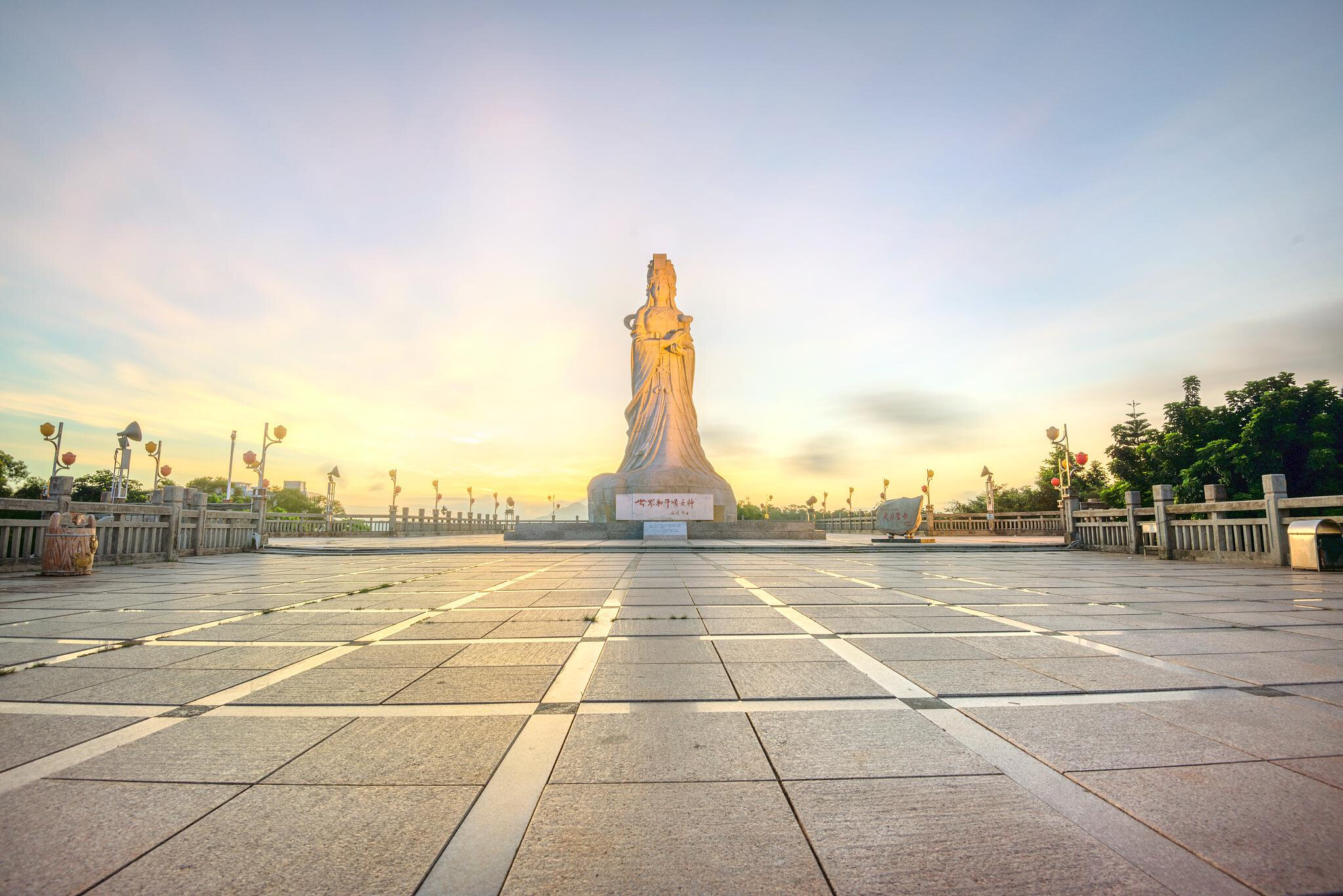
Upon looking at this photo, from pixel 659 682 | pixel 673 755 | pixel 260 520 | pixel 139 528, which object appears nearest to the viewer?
pixel 673 755

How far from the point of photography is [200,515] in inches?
604

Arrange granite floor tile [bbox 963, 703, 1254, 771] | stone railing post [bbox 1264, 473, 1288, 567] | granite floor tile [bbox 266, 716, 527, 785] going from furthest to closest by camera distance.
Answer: stone railing post [bbox 1264, 473, 1288, 567]
granite floor tile [bbox 963, 703, 1254, 771]
granite floor tile [bbox 266, 716, 527, 785]

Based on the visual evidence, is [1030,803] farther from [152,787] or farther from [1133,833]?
[152,787]

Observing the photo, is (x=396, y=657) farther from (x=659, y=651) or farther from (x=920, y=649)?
(x=920, y=649)

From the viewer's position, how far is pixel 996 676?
12.8 ft

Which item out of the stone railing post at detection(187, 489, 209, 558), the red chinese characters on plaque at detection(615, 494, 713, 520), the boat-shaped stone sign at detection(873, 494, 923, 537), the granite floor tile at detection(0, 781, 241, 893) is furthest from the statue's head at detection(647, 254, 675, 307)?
the granite floor tile at detection(0, 781, 241, 893)

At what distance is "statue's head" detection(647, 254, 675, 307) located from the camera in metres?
33.0

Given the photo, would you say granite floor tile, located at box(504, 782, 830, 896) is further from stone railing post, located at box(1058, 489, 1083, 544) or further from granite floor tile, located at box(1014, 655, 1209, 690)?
stone railing post, located at box(1058, 489, 1083, 544)

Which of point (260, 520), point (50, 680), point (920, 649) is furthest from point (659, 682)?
→ point (260, 520)

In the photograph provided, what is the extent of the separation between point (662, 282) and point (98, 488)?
126 ft

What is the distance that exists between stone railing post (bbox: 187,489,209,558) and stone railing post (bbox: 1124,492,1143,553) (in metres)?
23.4

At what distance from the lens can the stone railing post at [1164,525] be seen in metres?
14.8

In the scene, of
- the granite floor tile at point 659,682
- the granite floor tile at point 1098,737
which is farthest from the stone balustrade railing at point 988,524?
the granite floor tile at point 1098,737

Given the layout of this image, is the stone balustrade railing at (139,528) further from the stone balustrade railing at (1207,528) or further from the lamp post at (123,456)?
the stone balustrade railing at (1207,528)
